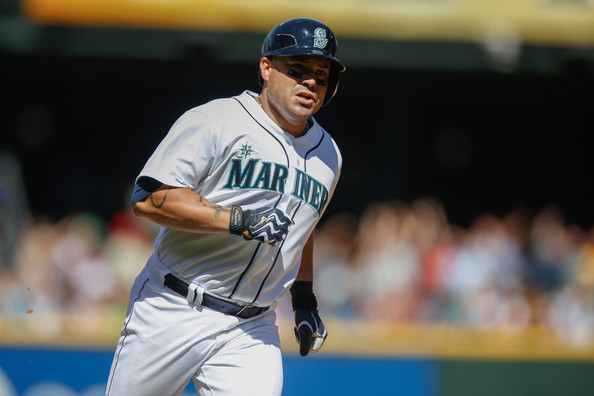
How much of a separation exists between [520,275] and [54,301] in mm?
4065

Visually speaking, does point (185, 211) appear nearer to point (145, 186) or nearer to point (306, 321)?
point (145, 186)

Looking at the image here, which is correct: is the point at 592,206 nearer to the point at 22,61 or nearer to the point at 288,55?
the point at 22,61

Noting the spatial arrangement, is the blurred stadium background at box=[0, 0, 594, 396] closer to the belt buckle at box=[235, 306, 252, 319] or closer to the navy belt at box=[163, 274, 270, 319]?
the navy belt at box=[163, 274, 270, 319]

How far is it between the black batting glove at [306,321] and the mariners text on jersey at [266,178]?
0.49 m

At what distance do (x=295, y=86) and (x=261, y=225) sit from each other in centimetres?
63

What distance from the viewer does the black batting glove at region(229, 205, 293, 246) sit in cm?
274

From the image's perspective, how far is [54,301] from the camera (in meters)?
6.54

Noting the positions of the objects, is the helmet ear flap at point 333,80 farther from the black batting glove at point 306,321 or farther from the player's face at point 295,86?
the black batting glove at point 306,321

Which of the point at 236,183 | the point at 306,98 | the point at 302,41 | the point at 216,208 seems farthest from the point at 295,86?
the point at 216,208

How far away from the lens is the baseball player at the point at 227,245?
115 inches

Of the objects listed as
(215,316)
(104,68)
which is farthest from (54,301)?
(104,68)

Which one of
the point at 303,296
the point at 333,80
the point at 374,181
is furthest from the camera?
the point at 374,181

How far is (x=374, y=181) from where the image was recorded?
12.8m

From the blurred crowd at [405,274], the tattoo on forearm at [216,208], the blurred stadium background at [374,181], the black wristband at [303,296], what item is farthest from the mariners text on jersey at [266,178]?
the blurred crowd at [405,274]
